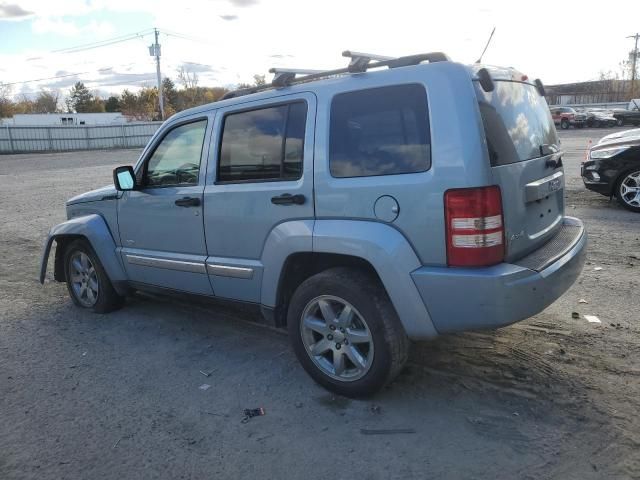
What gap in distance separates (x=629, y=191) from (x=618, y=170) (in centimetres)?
40

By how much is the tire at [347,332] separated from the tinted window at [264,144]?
79 centimetres

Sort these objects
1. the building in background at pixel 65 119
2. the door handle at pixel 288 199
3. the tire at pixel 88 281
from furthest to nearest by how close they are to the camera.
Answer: the building in background at pixel 65 119
the tire at pixel 88 281
the door handle at pixel 288 199

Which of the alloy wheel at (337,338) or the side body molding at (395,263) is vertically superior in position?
the side body molding at (395,263)

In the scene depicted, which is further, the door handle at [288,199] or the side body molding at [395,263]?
the door handle at [288,199]

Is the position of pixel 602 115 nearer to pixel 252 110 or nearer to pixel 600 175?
pixel 600 175

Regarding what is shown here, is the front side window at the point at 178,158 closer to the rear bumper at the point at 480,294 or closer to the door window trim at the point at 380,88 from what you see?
the door window trim at the point at 380,88

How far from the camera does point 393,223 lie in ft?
10.3

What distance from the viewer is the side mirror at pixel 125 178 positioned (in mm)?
4641

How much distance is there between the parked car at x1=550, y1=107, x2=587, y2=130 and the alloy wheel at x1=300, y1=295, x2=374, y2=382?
1605 inches

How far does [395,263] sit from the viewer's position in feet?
10.2

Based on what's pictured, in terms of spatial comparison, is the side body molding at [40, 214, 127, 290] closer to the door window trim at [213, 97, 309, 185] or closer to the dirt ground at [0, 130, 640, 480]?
the dirt ground at [0, 130, 640, 480]

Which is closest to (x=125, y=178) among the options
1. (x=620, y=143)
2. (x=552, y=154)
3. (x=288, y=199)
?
(x=288, y=199)

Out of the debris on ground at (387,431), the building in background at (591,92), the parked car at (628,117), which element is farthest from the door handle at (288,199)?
the building in background at (591,92)

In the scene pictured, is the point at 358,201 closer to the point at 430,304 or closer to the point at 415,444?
the point at 430,304
